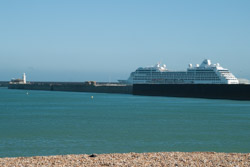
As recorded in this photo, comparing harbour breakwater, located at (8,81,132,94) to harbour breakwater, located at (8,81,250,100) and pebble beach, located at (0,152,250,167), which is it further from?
pebble beach, located at (0,152,250,167)

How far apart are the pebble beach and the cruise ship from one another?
64.4m

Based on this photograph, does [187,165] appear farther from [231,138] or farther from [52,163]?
[231,138]

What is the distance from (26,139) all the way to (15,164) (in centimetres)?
756

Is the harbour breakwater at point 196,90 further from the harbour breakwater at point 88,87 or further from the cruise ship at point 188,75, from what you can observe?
the cruise ship at point 188,75

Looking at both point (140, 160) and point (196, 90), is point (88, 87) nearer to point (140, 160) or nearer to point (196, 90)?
point (196, 90)

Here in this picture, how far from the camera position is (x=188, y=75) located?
80062 millimetres

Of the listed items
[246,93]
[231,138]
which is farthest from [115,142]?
[246,93]

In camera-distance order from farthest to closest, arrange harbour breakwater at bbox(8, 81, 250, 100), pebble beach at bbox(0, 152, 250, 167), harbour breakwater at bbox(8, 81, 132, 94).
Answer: harbour breakwater at bbox(8, 81, 132, 94) < harbour breakwater at bbox(8, 81, 250, 100) < pebble beach at bbox(0, 152, 250, 167)

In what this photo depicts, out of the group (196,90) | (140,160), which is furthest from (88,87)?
(140,160)

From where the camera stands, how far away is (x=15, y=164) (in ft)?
32.5

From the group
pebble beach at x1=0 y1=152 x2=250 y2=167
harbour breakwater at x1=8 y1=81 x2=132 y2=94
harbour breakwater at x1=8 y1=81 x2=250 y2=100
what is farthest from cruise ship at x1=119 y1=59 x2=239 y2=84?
pebble beach at x1=0 y1=152 x2=250 y2=167

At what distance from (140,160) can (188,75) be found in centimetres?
7044

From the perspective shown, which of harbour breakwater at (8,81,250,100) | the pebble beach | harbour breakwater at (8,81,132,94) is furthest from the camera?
harbour breakwater at (8,81,132,94)

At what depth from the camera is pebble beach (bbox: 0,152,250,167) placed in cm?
993
